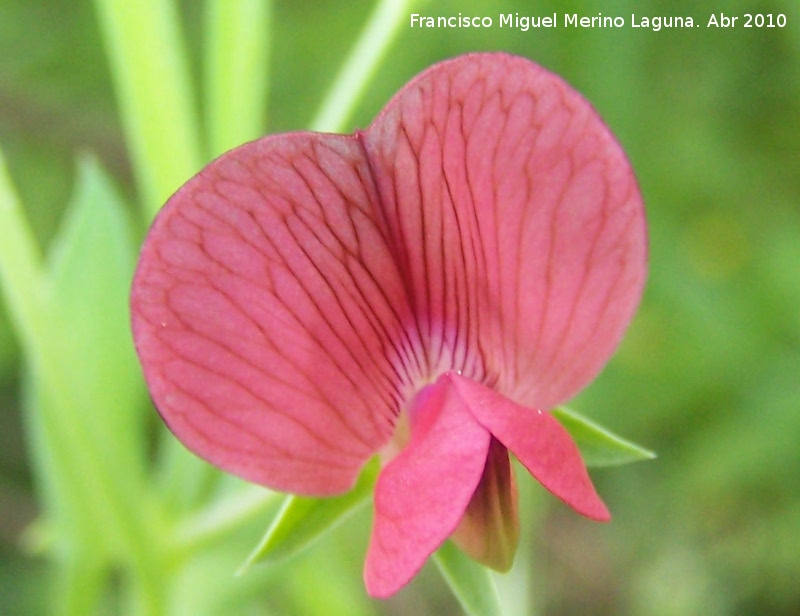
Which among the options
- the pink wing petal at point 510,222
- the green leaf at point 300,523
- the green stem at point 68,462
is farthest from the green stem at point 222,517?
the pink wing petal at point 510,222

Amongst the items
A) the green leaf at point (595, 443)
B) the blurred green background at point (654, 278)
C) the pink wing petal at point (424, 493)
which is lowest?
the blurred green background at point (654, 278)

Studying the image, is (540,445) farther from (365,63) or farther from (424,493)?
(365,63)

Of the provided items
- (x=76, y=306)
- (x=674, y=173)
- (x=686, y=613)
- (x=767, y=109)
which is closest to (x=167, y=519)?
(x=76, y=306)

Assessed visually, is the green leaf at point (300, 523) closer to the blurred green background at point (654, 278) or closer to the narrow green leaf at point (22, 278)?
the narrow green leaf at point (22, 278)

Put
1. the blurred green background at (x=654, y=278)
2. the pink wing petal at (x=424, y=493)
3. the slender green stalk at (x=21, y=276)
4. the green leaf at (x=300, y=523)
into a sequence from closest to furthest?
the pink wing petal at (x=424, y=493), the green leaf at (x=300, y=523), the slender green stalk at (x=21, y=276), the blurred green background at (x=654, y=278)

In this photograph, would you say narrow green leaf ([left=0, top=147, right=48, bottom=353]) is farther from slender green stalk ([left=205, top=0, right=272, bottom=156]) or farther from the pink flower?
the pink flower

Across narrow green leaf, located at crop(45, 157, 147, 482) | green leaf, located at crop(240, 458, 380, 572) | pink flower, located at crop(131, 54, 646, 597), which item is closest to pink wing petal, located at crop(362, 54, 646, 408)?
pink flower, located at crop(131, 54, 646, 597)

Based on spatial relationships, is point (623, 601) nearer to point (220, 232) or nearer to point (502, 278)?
point (502, 278)
